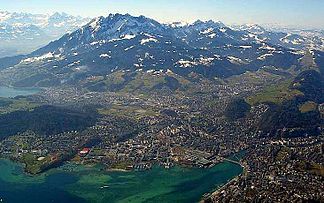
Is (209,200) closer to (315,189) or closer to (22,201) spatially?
(315,189)

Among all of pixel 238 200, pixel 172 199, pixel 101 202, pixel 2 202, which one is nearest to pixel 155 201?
pixel 172 199

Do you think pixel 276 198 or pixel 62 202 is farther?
pixel 62 202

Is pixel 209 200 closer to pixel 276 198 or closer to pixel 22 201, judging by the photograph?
pixel 276 198

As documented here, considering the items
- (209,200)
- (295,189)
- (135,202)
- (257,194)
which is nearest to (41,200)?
(135,202)

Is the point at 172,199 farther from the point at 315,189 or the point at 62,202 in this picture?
the point at 315,189

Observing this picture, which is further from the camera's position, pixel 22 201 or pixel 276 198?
pixel 22 201

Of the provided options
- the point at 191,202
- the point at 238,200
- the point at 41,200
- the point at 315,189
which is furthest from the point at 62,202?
the point at 315,189

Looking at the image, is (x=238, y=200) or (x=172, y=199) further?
(x=172, y=199)
